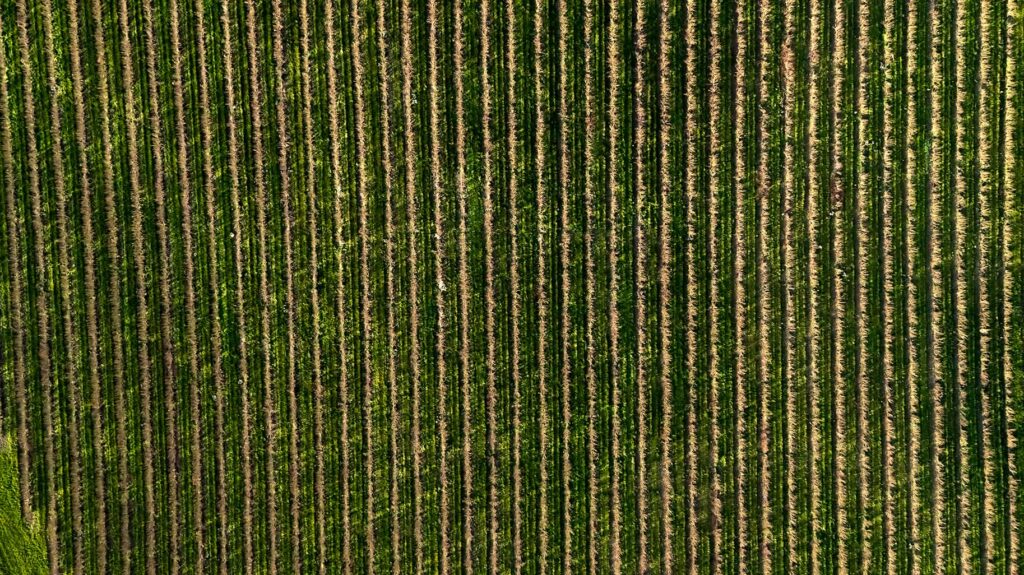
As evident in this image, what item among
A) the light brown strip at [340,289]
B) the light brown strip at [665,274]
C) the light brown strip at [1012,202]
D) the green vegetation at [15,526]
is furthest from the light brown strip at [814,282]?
the green vegetation at [15,526]

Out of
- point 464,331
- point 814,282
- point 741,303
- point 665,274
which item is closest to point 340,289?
point 464,331

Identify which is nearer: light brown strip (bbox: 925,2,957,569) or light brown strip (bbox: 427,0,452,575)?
light brown strip (bbox: 925,2,957,569)

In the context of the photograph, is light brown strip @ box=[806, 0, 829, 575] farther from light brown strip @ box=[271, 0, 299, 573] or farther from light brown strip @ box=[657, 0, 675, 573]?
light brown strip @ box=[271, 0, 299, 573]

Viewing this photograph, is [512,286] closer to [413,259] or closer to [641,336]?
[413,259]

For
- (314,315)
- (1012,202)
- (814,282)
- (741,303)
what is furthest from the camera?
(314,315)

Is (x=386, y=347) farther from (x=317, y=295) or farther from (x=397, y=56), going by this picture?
(x=397, y=56)

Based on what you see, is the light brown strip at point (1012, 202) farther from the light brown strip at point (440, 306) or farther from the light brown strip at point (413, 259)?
the light brown strip at point (413, 259)

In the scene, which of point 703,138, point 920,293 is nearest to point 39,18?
point 703,138

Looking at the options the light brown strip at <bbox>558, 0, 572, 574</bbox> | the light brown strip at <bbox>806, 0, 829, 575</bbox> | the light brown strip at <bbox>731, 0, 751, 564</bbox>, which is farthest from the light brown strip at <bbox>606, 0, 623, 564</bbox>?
the light brown strip at <bbox>806, 0, 829, 575</bbox>
